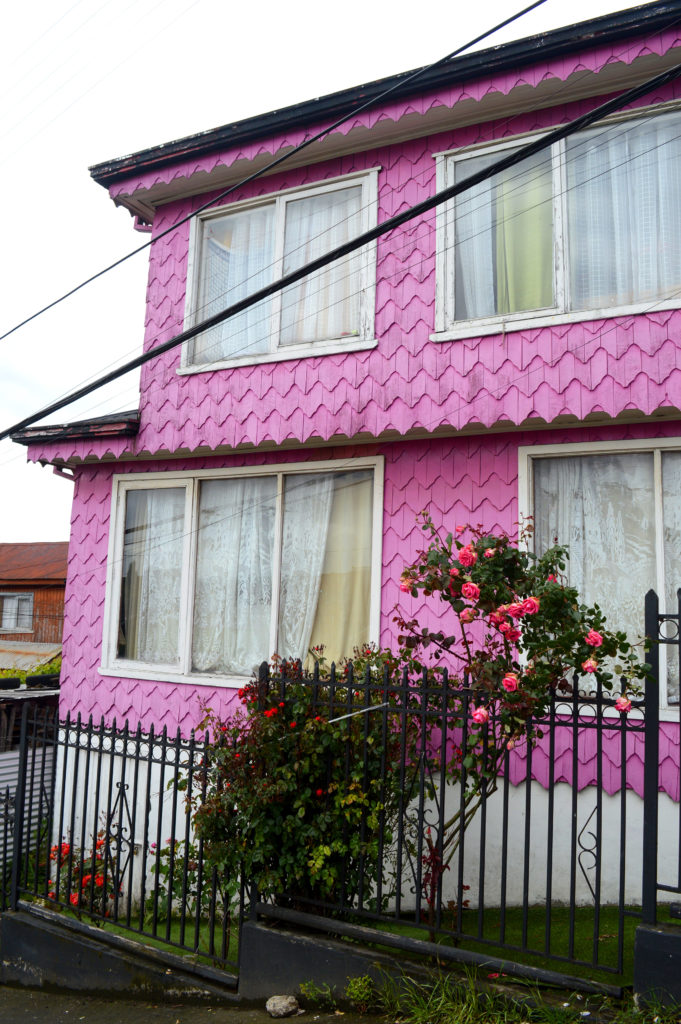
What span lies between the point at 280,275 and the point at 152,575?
3.41 metres

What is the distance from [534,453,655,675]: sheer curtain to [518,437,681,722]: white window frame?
0.07 m

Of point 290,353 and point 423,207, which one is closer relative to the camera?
point 423,207

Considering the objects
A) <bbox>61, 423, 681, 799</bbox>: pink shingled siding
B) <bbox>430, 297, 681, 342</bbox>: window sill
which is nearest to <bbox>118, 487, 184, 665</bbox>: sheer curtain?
<bbox>61, 423, 681, 799</bbox>: pink shingled siding

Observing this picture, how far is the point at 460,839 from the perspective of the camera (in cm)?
462

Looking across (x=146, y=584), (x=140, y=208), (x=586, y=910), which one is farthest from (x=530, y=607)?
(x=140, y=208)

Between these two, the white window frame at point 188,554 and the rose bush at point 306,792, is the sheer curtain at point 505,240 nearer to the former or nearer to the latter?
the white window frame at point 188,554

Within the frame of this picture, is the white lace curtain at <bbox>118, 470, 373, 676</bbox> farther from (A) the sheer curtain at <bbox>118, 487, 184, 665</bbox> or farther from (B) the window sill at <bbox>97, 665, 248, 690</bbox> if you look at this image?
(B) the window sill at <bbox>97, 665, 248, 690</bbox>

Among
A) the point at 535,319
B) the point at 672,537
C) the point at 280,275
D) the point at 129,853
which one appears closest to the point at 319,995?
the point at 129,853

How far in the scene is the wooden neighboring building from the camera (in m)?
31.5

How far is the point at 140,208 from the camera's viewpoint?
9.06 meters

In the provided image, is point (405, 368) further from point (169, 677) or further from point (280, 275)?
point (169, 677)

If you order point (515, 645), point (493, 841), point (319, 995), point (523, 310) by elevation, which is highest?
point (523, 310)

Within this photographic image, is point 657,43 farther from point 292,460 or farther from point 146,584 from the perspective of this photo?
point 146,584

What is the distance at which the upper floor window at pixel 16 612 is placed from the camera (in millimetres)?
32219
